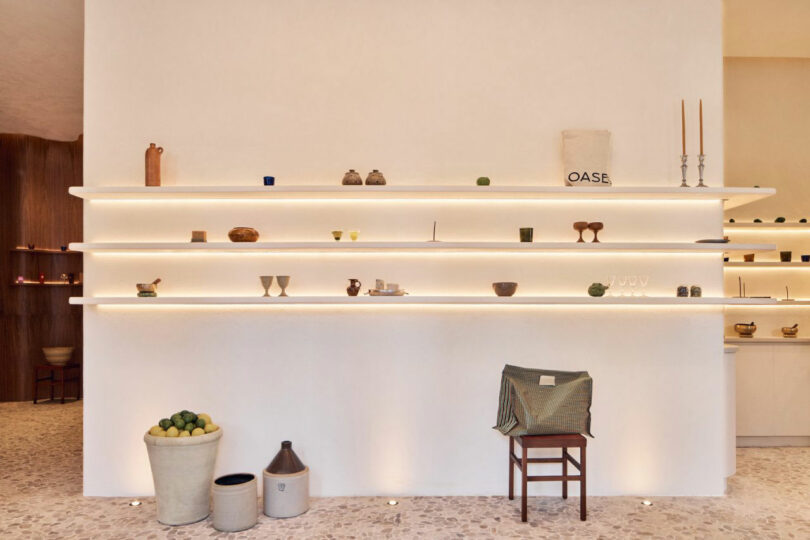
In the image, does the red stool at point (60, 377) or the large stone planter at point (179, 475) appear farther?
the red stool at point (60, 377)

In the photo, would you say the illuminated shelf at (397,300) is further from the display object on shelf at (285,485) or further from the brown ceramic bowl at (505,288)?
the display object on shelf at (285,485)

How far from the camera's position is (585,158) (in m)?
→ 3.40

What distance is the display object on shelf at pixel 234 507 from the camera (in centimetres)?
293

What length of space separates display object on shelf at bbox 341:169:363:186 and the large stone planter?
1.65 meters

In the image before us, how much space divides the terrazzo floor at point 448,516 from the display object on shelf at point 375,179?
1.93m

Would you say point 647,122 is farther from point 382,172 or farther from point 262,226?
point 262,226

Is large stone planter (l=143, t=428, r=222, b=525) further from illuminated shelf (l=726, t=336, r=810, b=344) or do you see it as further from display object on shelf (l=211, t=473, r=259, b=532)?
illuminated shelf (l=726, t=336, r=810, b=344)

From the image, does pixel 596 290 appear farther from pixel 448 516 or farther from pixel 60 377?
pixel 60 377

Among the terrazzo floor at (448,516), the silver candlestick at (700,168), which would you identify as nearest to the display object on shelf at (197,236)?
the terrazzo floor at (448,516)

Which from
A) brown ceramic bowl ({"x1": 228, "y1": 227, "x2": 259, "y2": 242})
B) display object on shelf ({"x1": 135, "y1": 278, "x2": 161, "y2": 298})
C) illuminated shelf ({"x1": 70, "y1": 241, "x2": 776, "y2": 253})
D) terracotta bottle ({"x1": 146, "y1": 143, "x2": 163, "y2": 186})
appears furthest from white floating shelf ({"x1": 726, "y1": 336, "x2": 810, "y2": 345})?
terracotta bottle ({"x1": 146, "y1": 143, "x2": 163, "y2": 186})

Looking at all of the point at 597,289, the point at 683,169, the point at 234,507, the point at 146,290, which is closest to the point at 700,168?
the point at 683,169

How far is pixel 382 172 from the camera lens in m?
3.51

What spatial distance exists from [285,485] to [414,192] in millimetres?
1841

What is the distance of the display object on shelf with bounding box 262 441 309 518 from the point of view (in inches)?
122
